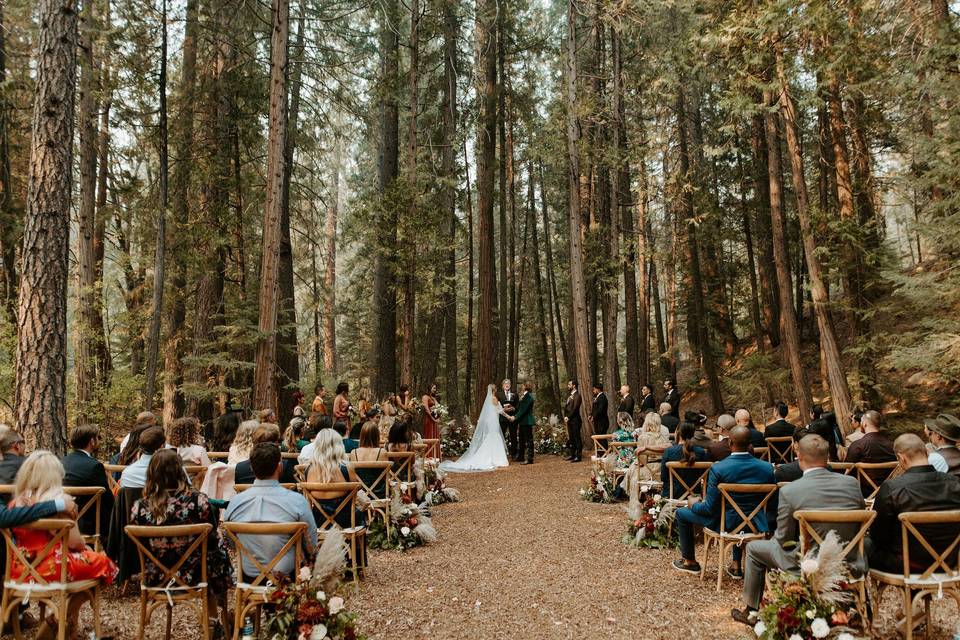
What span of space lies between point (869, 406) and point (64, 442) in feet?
45.4

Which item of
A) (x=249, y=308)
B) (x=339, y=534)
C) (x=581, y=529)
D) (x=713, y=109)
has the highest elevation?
(x=713, y=109)

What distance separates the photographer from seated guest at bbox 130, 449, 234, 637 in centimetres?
376

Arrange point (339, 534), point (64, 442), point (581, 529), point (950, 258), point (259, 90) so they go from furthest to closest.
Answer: point (259, 90)
point (950, 258)
point (581, 529)
point (64, 442)
point (339, 534)

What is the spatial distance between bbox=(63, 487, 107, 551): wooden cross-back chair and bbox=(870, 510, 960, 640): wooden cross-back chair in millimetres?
5635

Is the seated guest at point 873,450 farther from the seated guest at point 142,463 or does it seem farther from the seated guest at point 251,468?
the seated guest at point 142,463

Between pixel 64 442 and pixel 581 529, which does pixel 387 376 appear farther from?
pixel 64 442

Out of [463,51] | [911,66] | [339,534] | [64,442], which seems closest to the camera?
[339,534]

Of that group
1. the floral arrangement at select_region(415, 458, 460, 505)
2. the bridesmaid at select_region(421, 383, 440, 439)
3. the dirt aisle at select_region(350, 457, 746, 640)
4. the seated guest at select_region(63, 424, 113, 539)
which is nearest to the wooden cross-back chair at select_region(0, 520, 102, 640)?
the seated guest at select_region(63, 424, 113, 539)

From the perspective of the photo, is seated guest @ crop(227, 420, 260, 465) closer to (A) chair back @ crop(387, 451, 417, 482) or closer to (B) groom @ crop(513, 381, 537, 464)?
(A) chair back @ crop(387, 451, 417, 482)

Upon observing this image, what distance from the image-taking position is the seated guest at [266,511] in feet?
12.3

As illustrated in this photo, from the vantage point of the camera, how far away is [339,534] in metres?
3.43

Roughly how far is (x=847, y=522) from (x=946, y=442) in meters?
1.56

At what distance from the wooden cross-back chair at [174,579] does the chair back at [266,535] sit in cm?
21

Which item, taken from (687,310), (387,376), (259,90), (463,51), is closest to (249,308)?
(387,376)
